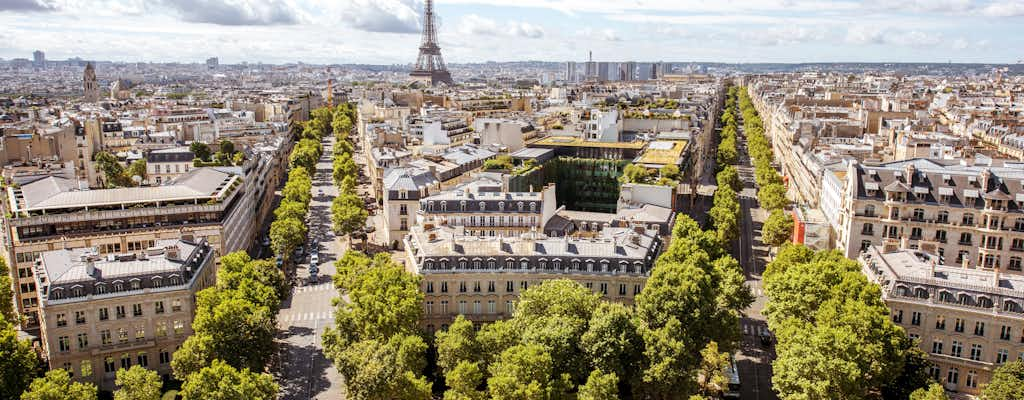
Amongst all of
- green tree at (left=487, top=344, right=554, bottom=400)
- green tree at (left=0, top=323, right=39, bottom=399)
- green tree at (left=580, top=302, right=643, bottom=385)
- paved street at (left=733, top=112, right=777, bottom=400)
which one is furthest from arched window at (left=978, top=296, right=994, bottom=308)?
green tree at (left=0, top=323, right=39, bottom=399)

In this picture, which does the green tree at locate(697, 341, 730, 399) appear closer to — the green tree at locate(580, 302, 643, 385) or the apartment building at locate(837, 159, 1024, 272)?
the green tree at locate(580, 302, 643, 385)

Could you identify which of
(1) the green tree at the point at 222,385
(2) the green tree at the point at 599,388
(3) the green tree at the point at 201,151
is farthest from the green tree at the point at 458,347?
(3) the green tree at the point at 201,151

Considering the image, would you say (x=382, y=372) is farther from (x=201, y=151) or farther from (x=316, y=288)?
(x=201, y=151)

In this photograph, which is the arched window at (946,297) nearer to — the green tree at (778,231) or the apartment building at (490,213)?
the green tree at (778,231)

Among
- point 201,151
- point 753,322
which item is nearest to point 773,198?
point 753,322

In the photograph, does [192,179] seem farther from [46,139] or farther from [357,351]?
[357,351]

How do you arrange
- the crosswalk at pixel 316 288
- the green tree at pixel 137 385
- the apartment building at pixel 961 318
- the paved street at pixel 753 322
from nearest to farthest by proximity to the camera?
the green tree at pixel 137 385 → the apartment building at pixel 961 318 → the paved street at pixel 753 322 → the crosswalk at pixel 316 288
